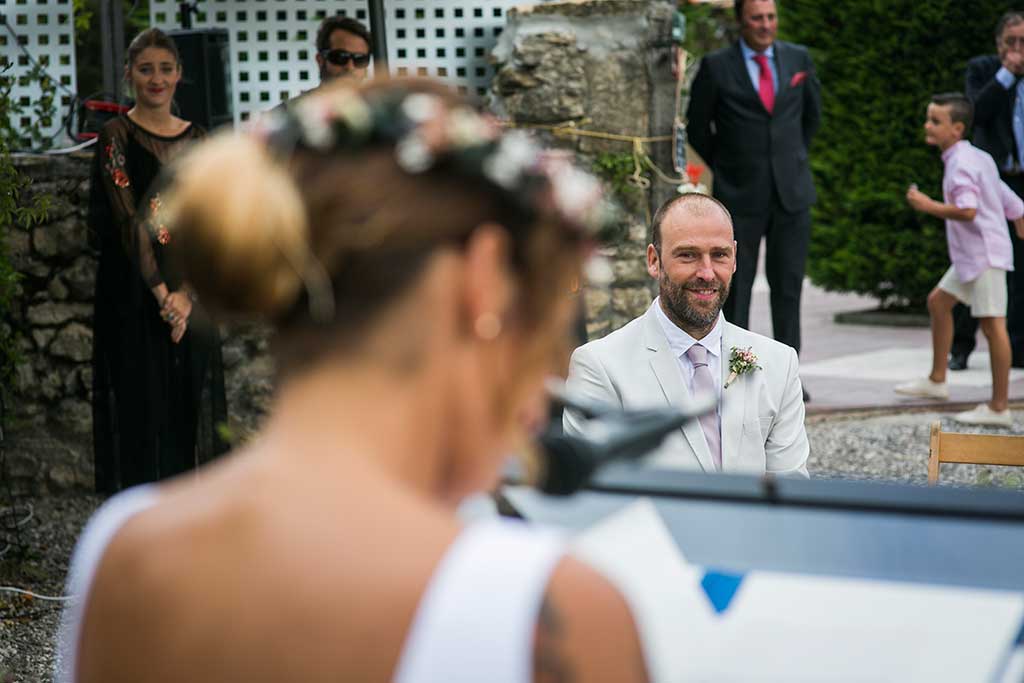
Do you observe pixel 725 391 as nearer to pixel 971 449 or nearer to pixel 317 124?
pixel 971 449

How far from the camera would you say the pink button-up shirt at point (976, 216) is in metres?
7.81

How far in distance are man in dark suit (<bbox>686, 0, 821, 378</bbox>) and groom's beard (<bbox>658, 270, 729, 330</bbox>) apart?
3673 mm

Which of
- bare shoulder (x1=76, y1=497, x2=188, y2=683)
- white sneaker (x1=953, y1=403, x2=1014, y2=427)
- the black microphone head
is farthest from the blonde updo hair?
white sneaker (x1=953, y1=403, x2=1014, y2=427)

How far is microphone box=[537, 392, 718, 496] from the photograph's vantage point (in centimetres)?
147

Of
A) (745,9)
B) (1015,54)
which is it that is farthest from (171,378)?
(1015,54)

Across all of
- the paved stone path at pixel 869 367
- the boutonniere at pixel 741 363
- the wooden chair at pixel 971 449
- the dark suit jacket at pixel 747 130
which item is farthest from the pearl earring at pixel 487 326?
the paved stone path at pixel 869 367

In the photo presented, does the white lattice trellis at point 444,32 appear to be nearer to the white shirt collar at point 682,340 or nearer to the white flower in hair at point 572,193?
the white shirt collar at point 682,340

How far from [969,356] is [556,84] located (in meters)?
4.43

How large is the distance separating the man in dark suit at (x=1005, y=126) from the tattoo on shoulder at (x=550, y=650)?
855 cm

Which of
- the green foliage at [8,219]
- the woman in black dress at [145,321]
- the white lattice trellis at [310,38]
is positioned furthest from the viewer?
the white lattice trellis at [310,38]

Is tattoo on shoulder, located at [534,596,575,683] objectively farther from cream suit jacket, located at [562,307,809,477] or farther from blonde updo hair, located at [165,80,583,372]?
cream suit jacket, located at [562,307,809,477]

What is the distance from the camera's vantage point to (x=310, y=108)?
1170 millimetres

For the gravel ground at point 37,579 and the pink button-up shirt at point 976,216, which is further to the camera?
the pink button-up shirt at point 976,216

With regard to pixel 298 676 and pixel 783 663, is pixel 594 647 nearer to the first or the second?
pixel 298 676
